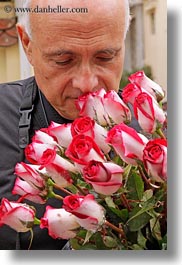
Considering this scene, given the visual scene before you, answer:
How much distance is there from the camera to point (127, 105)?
539 mm

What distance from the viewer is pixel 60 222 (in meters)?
0.52

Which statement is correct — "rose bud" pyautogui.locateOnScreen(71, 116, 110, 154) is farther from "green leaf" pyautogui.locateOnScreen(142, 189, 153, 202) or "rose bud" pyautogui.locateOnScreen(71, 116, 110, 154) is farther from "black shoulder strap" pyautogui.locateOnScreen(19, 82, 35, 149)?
"black shoulder strap" pyautogui.locateOnScreen(19, 82, 35, 149)

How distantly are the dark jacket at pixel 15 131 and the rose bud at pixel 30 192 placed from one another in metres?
0.14

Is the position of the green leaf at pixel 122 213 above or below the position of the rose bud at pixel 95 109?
below

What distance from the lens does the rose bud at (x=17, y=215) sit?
524 mm

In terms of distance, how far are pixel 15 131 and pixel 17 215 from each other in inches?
7.7

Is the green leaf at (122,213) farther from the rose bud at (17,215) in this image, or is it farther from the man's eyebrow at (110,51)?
the man's eyebrow at (110,51)

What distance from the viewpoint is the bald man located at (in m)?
0.67

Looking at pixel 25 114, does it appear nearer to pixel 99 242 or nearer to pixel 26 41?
pixel 26 41

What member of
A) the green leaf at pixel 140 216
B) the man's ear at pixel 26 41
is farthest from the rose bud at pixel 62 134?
the man's ear at pixel 26 41

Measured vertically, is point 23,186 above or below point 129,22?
below

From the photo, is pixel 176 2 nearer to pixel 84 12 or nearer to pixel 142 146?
pixel 84 12

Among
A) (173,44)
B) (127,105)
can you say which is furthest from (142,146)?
(173,44)

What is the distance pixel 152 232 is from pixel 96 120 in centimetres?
14
